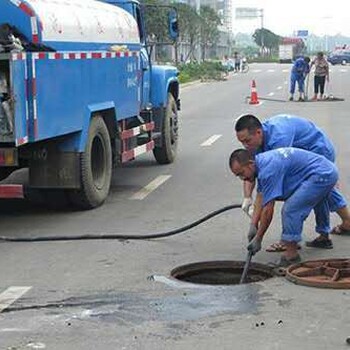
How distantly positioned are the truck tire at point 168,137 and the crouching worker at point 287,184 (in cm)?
631

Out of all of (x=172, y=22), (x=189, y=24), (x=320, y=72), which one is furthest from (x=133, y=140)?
(x=189, y=24)

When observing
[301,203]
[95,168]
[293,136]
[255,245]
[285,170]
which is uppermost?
[293,136]

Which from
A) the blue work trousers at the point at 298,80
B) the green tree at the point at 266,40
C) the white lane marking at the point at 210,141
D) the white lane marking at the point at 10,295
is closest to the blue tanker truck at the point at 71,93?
A: the white lane marking at the point at 10,295

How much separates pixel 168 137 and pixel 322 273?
7145 mm

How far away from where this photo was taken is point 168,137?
1362cm

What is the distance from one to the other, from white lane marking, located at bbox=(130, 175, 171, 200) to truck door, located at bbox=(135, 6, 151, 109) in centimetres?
111

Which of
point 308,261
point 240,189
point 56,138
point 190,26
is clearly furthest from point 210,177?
point 190,26

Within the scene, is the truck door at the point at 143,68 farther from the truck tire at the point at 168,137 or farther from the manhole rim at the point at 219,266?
the manhole rim at the point at 219,266

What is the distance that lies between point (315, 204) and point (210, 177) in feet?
16.7

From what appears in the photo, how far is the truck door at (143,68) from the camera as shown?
12.1m

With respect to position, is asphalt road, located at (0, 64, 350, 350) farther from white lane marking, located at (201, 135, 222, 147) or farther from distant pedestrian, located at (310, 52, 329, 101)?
distant pedestrian, located at (310, 52, 329, 101)

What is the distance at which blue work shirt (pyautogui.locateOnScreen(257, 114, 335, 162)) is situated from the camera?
745 cm

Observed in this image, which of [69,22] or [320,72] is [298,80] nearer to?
[320,72]

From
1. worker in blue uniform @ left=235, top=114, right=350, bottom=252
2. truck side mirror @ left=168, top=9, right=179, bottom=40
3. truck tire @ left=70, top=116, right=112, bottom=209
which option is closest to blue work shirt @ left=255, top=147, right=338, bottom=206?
worker in blue uniform @ left=235, top=114, right=350, bottom=252
